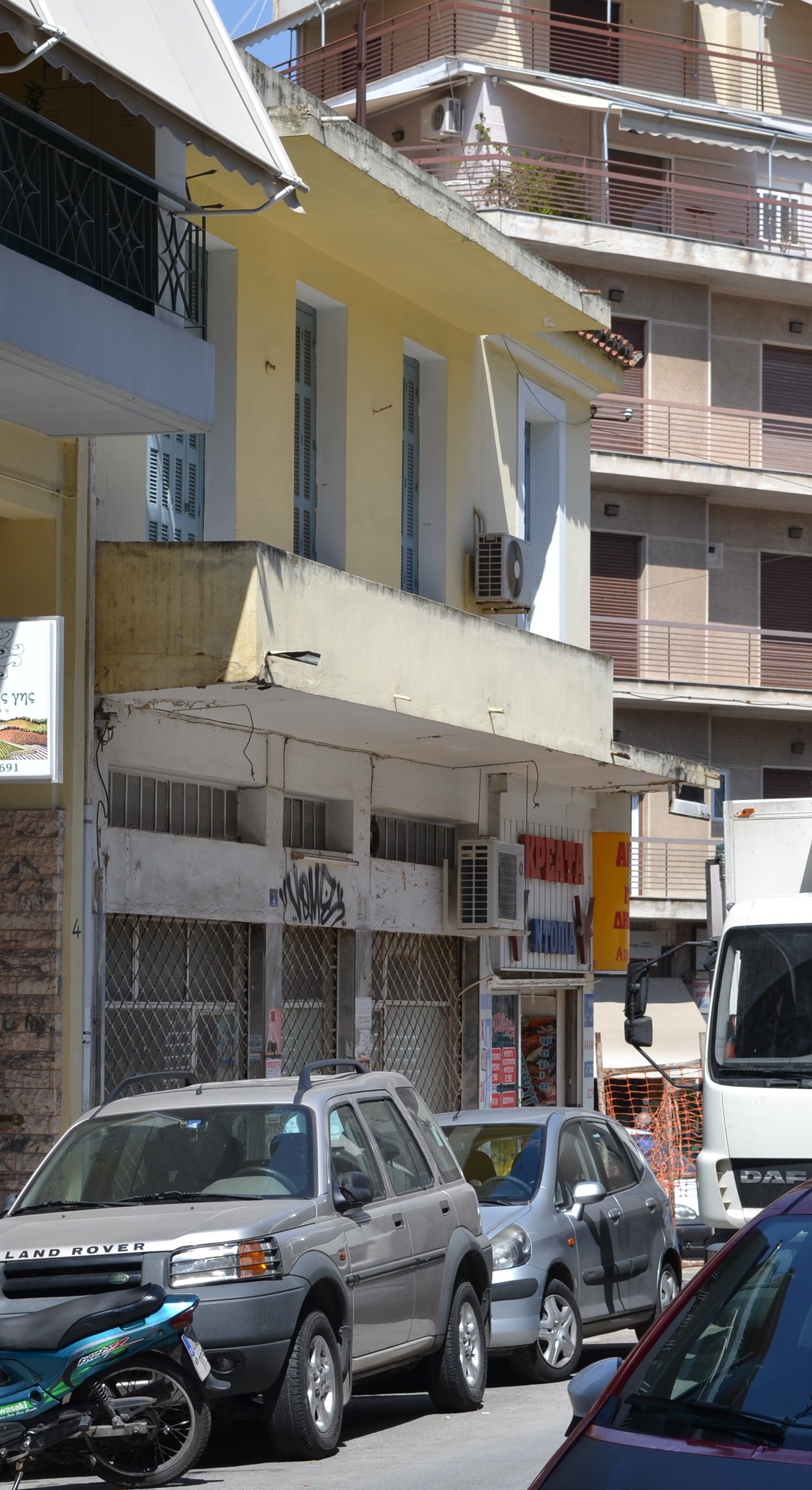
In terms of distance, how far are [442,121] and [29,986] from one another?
71.6 ft

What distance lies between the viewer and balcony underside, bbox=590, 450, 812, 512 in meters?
31.8

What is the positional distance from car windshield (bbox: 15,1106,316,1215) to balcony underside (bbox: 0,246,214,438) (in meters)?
4.34

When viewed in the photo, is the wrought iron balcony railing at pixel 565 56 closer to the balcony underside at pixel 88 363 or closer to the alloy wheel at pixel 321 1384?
the balcony underside at pixel 88 363

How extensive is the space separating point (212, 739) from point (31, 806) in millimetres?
2133

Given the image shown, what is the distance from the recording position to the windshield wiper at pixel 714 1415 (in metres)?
4.50

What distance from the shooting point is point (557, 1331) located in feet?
38.9

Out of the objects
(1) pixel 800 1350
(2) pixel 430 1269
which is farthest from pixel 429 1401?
(1) pixel 800 1350

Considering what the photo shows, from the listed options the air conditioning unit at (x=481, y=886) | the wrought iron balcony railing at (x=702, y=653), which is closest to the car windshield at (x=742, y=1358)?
the air conditioning unit at (x=481, y=886)

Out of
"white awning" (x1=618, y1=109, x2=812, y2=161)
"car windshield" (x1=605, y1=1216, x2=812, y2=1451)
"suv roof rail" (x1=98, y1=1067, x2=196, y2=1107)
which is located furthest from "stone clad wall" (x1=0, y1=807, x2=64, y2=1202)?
"white awning" (x1=618, y1=109, x2=812, y2=161)

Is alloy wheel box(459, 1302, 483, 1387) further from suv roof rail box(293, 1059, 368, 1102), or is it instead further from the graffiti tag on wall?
the graffiti tag on wall

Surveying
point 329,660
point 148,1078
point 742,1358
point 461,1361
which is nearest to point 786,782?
point 329,660

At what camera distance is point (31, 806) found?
13.6 metres

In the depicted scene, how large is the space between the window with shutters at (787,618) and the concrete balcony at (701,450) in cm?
111

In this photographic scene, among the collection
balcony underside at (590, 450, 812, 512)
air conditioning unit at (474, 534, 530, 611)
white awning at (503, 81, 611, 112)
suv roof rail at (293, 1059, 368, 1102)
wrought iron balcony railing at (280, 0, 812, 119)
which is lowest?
suv roof rail at (293, 1059, 368, 1102)
